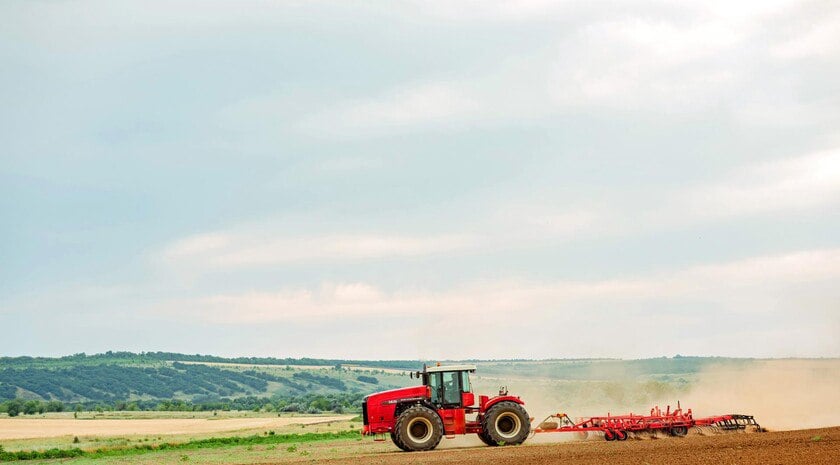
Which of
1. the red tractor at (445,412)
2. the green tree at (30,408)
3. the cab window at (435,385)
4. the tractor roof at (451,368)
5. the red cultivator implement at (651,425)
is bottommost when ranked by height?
the red cultivator implement at (651,425)

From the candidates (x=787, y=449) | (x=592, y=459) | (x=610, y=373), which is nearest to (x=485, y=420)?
(x=592, y=459)

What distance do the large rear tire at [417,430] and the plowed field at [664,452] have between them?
0.52 meters

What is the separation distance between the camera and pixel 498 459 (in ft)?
110

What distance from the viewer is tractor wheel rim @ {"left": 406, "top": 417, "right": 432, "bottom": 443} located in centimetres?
3903

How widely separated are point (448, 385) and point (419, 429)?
234cm

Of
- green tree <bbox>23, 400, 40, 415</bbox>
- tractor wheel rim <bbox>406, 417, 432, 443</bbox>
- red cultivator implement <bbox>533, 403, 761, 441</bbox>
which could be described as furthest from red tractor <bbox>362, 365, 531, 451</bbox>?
green tree <bbox>23, 400, 40, 415</bbox>

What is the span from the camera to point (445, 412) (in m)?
40.2

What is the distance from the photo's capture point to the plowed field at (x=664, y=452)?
3006 centimetres

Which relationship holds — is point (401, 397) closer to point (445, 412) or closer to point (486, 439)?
point (445, 412)

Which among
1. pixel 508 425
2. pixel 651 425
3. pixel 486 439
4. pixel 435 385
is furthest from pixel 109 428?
pixel 651 425

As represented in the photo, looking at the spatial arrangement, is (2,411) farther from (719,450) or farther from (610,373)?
(719,450)

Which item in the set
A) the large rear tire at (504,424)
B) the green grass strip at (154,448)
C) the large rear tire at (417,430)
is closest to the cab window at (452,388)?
the large rear tire at (417,430)

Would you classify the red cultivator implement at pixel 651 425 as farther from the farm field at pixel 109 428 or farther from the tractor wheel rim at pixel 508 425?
the farm field at pixel 109 428

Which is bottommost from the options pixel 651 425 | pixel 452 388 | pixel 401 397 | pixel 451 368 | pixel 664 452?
pixel 664 452
